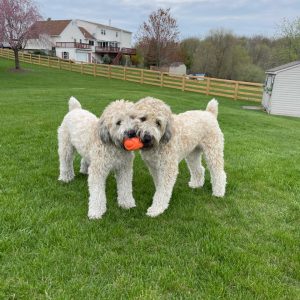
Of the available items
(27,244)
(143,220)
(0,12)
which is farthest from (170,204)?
(0,12)

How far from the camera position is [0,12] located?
29500 mm

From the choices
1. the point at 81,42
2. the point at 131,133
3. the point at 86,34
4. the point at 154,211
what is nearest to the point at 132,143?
the point at 131,133

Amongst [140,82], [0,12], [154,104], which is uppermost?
[0,12]

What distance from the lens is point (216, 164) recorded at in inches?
187

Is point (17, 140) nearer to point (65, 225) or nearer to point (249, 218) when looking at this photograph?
point (65, 225)

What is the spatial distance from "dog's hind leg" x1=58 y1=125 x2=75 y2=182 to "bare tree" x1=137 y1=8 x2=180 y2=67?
3286 cm

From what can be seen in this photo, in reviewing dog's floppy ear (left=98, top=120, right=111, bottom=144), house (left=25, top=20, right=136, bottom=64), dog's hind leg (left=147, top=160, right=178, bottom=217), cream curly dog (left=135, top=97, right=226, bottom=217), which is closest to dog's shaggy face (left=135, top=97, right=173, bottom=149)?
cream curly dog (left=135, top=97, right=226, bottom=217)

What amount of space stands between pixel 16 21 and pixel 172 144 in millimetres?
31126

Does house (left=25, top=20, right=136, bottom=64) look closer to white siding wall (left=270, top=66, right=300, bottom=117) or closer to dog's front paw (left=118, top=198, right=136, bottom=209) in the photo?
white siding wall (left=270, top=66, right=300, bottom=117)

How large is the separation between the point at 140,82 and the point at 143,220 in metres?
26.2

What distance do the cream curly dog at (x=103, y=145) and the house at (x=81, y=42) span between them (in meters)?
50.2

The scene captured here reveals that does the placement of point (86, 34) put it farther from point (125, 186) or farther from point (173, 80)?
point (125, 186)

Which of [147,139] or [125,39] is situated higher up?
[125,39]

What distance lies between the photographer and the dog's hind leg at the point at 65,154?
4766 mm
